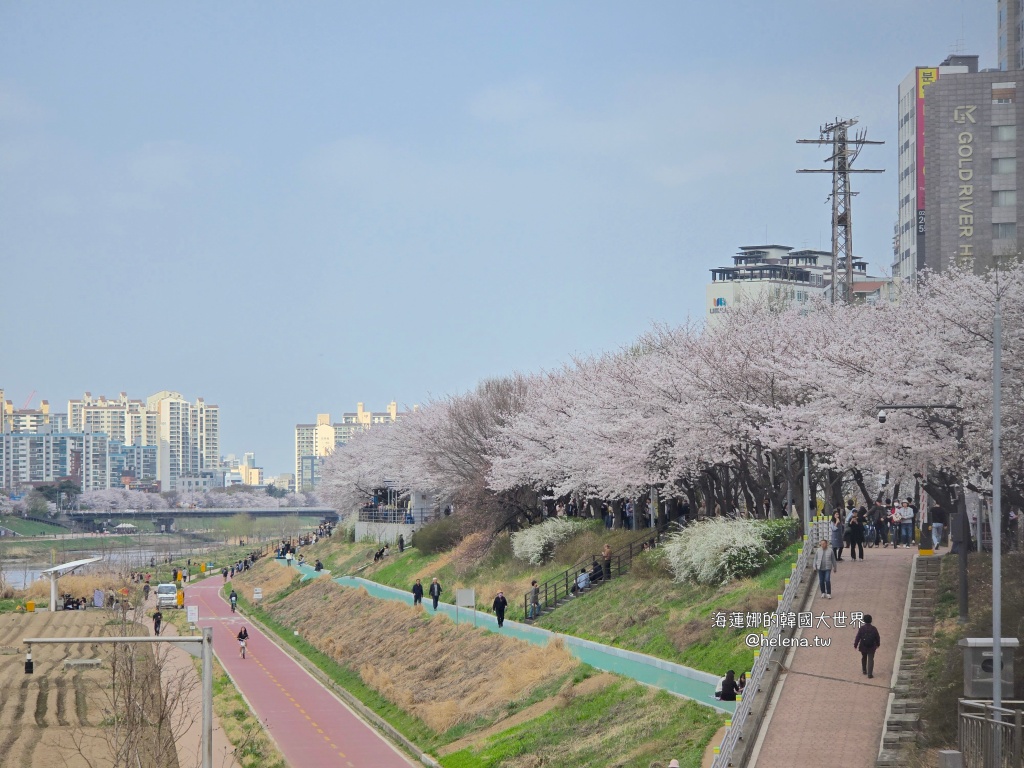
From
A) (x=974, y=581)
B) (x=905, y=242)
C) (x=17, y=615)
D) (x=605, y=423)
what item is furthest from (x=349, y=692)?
(x=905, y=242)

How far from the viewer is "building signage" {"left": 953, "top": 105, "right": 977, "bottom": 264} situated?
74.0m

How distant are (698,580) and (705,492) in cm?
1104

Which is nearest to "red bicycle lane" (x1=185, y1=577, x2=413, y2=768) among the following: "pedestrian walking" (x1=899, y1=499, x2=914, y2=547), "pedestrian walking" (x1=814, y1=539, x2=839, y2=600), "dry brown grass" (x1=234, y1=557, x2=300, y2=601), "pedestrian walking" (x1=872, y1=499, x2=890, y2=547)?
"pedestrian walking" (x1=814, y1=539, x2=839, y2=600)

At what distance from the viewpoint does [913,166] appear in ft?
294

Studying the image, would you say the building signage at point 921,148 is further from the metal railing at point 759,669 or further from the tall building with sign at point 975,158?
the metal railing at point 759,669

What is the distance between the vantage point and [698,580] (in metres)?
41.8

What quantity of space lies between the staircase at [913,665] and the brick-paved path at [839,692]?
10.6 inches

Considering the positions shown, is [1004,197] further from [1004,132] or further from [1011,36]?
[1011,36]

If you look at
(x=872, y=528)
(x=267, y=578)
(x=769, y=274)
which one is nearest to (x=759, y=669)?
(x=872, y=528)

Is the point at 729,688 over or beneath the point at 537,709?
over

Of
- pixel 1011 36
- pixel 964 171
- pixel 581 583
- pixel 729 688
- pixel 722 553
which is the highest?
pixel 1011 36

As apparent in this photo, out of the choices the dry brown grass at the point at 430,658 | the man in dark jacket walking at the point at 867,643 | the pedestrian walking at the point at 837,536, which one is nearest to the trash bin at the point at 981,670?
the man in dark jacket walking at the point at 867,643

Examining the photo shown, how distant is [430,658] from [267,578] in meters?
Answer: 54.6

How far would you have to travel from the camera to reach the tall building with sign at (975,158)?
2896 inches
